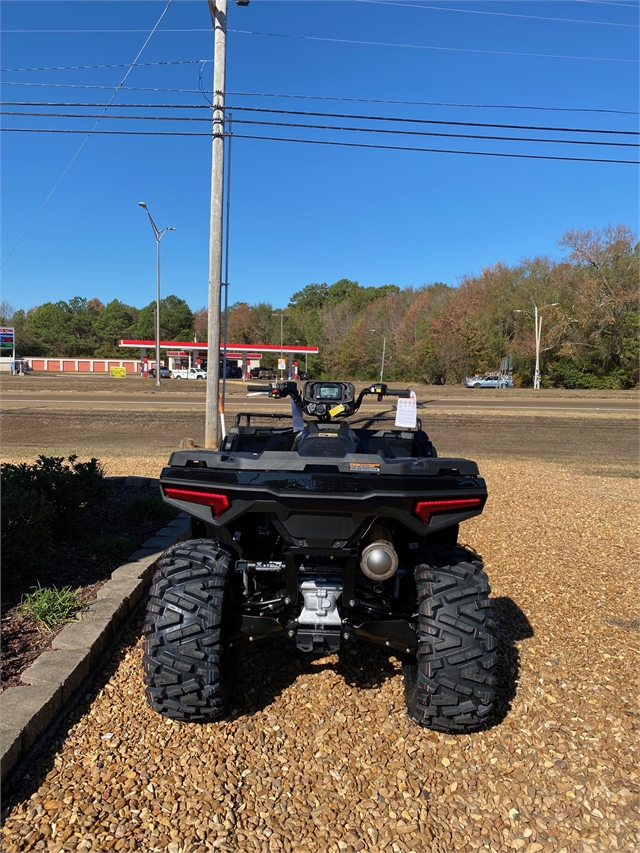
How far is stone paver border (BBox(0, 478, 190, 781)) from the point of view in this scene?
2344 millimetres

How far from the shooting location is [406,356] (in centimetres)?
6788

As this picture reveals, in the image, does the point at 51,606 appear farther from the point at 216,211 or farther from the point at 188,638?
the point at 216,211

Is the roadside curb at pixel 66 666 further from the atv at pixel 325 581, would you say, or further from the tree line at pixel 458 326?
the tree line at pixel 458 326

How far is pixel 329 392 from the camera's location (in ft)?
12.8

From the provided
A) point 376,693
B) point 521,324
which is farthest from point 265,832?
point 521,324

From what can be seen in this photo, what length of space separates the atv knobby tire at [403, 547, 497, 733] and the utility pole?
8024mm

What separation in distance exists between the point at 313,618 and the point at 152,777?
891 millimetres

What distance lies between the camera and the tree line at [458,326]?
49.5 metres

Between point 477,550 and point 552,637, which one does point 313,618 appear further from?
point 477,550

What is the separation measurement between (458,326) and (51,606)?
6310cm

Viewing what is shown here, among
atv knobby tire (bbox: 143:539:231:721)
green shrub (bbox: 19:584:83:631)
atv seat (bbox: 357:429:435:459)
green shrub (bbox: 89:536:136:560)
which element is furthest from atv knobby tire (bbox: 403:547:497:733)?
green shrub (bbox: 89:536:136:560)

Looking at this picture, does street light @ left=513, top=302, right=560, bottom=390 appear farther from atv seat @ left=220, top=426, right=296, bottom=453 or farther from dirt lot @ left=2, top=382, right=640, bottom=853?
dirt lot @ left=2, top=382, right=640, bottom=853

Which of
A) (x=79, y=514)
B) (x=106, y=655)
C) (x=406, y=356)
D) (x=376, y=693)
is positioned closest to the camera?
(x=376, y=693)

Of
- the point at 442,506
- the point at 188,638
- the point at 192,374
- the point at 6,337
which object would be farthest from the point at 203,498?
the point at 6,337
